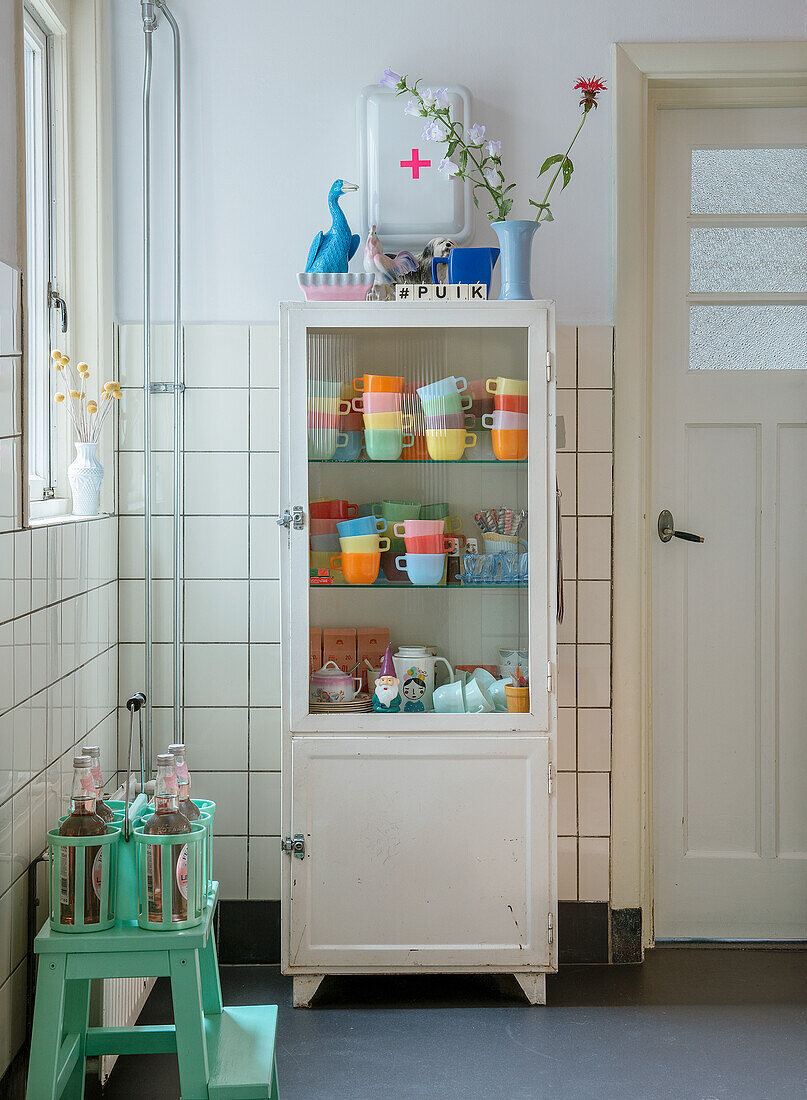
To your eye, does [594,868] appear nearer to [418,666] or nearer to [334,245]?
[418,666]

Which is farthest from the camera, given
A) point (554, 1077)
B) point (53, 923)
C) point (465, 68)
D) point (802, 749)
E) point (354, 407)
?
point (802, 749)

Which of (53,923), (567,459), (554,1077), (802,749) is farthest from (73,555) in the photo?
(802,749)

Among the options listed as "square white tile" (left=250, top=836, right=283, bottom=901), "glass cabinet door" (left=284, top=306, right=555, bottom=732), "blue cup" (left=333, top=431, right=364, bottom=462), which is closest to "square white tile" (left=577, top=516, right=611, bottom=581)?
"glass cabinet door" (left=284, top=306, right=555, bottom=732)

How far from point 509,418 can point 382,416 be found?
0.29m

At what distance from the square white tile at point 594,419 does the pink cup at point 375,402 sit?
509 mm

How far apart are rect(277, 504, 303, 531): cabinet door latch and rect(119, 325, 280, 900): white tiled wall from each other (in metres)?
0.32

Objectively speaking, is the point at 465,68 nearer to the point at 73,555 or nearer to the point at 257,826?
the point at 73,555

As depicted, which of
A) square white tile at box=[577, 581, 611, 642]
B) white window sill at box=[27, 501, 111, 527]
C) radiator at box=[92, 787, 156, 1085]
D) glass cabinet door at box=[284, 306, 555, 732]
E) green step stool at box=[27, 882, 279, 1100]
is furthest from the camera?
square white tile at box=[577, 581, 611, 642]

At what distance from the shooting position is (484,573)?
240cm

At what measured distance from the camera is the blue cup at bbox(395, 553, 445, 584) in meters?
2.40

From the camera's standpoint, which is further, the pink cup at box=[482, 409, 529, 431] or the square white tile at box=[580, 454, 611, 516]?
the square white tile at box=[580, 454, 611, 516]

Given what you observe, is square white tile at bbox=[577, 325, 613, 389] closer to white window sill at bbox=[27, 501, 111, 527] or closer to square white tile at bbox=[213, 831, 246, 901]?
white window sill at bbox=[27, 501, 111, 527]

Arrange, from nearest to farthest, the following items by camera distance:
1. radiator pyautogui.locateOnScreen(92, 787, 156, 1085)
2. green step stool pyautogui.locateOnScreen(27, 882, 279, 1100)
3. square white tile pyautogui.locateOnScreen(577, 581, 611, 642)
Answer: green step stool pyautogui.locateOnScreen(27, 882, 279, 1100) → radiator pyautogui.locateOnScreen(92, 787, 156, 1085) → square white tile pyautogui.locateOnScreen(577, 581, 611, 642)

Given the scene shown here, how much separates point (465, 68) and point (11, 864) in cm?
209
